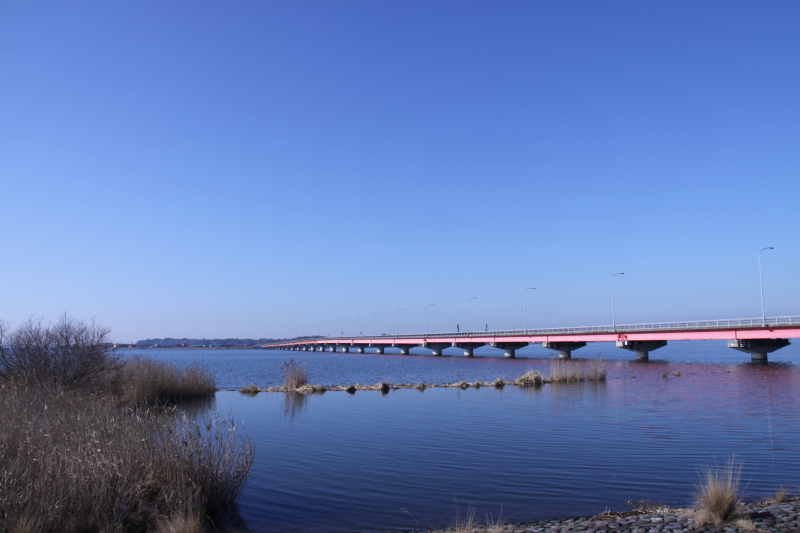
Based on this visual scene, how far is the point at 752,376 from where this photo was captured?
46750mm

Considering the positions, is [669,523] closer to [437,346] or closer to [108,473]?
[108,473]

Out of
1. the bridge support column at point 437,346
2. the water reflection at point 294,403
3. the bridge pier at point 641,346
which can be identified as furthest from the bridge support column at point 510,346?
the water reflection at point 294,403

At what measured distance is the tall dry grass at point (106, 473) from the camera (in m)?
9.27

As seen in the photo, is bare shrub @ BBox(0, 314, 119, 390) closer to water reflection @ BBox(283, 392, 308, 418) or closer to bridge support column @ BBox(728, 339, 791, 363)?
water reflection @ BBox(283, 392, 308, 418)

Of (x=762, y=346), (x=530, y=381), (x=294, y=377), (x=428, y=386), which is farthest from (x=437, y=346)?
(x=294, y=377)

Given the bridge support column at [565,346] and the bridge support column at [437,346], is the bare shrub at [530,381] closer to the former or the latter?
the bridge support column at [565,346]

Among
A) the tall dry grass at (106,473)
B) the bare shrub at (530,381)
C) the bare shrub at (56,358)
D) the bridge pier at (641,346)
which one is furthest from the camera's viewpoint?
the bridge pier at (641,346)

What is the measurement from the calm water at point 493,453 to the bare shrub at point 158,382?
412 cm

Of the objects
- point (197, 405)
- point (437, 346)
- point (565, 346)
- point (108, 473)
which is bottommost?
point (437, 346)

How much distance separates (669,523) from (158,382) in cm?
2987

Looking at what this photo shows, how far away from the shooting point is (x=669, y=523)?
934cm

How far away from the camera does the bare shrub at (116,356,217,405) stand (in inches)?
1108

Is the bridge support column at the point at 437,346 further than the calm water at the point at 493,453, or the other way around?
the bridge support column at the point at 437,346

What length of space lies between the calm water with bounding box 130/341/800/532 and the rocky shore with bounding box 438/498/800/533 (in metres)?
1.09
